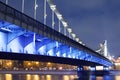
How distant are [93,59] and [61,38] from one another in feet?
128

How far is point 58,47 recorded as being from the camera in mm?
49281

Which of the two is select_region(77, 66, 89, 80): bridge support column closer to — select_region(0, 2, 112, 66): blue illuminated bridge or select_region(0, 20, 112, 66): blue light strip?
select_region(0, 20, 112, 66): blue light strip

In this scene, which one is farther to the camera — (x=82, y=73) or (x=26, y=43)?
(x=82, y=73)

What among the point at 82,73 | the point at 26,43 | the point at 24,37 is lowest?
the point at 82,73

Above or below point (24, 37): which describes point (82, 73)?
below

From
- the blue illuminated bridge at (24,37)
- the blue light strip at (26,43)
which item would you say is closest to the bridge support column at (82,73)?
the blue light strip at (26,43)

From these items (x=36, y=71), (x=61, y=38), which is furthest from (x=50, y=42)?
(x=36, y=71)

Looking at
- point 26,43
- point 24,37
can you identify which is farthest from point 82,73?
point 24,37

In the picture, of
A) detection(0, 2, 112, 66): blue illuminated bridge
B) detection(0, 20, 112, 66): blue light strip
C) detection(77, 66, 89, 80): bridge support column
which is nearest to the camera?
detection(0, 2, 112, 66): blue illuminated bridge

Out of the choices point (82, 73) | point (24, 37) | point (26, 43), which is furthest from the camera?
point (82, 73)

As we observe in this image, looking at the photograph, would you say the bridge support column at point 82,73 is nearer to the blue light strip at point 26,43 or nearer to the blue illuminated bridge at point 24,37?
the blue light strip at point 26,43

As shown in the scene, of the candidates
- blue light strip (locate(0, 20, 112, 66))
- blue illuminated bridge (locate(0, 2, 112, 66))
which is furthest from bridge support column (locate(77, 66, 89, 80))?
blue illuminated bridge (locate(0, 2, 112, 66))

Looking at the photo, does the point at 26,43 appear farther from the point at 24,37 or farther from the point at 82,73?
the point at 82,73

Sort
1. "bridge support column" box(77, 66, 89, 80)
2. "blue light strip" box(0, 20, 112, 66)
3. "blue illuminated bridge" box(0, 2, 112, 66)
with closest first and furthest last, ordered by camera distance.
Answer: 1. "blue illuminated bridge" box(0, 2, 112, 66)
2. "blue light strip" box(0, 20, 112, 66)
3. "bridge support column" box(77, 66, 89, 80)
